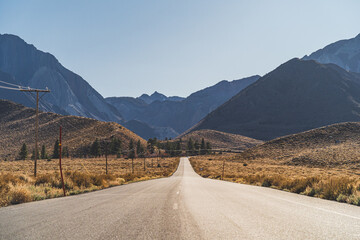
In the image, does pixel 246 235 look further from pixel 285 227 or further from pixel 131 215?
pixel 131 215

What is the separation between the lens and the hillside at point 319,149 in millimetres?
63969

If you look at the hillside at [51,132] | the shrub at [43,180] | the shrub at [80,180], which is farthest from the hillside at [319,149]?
the hillside at [51,132]

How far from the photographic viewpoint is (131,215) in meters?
6.93

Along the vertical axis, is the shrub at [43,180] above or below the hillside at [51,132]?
below

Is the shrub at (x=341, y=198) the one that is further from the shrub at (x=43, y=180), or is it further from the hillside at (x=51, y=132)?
the hillside at (x=51, y=132)

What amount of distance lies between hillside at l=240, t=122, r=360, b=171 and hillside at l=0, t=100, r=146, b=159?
82.7m

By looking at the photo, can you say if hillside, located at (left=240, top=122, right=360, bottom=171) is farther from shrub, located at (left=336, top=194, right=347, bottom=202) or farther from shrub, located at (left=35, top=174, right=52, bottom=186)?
shrub, located at (left=35, top=174, right=52, bottom=186)

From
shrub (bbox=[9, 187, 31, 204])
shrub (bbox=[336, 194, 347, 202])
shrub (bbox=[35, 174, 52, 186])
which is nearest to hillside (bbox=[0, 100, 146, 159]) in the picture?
shrub (bbox=[35, 174, 52, 186])

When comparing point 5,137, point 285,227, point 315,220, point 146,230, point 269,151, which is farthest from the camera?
point 5,137

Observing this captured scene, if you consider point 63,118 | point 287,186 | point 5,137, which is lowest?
point 287,186

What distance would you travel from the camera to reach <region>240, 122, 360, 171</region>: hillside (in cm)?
6397

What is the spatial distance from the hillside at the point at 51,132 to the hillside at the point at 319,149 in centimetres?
8270

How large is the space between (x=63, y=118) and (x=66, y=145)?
43781mm

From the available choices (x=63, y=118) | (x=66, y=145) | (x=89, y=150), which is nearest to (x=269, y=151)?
(x=89, y=150)
